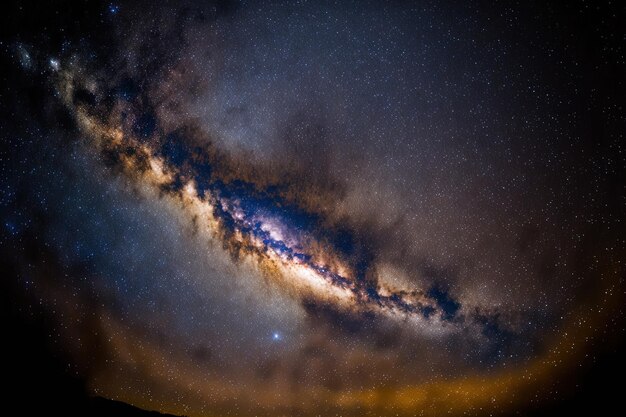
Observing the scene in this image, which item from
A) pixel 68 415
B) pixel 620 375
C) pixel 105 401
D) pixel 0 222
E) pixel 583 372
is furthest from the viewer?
pixel 583 372

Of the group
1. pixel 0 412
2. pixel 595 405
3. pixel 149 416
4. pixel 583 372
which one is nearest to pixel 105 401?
pixel 149 416

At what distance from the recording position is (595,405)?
86.3 ft

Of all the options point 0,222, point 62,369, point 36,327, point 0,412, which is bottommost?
point 0,412

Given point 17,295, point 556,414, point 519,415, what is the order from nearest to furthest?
point 17,295, point 556,414, point 519,415

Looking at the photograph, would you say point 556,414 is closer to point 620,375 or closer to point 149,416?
point 620,375

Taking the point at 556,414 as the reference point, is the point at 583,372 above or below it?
above

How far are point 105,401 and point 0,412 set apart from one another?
305 inches

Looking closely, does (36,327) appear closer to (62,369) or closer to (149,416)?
(62,369)

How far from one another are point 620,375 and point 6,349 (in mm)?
39950

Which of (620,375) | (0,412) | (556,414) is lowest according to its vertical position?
(0,412)

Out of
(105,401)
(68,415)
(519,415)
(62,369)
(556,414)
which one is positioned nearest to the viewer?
(68,415)

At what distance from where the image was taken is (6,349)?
15.3 metres

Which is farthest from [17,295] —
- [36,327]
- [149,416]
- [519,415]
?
[519,415]

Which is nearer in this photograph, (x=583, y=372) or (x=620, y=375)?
(x=620, y=375)
